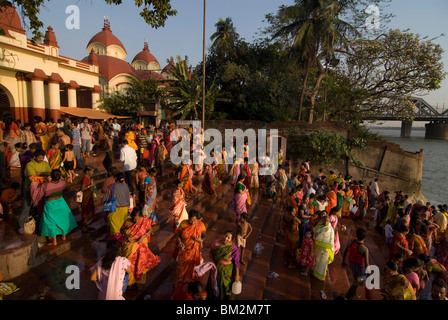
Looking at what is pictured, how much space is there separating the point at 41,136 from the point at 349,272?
8986mm

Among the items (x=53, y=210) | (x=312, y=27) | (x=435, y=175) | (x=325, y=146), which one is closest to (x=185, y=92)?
(x=325, y=146)

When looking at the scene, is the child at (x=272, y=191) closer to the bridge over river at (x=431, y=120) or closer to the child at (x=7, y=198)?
the child at (x=7, y=198)

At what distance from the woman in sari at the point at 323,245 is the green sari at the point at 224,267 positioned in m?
1.96

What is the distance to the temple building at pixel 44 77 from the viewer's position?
531 inches

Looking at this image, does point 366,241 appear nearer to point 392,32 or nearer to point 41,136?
point 41,136

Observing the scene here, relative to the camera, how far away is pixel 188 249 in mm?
3777

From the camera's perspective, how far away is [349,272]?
5.61 metres

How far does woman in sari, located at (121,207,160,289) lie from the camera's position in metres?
3.47

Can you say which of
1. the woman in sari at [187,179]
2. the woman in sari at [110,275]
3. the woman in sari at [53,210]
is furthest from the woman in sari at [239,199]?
the woman in sari at [53,210]

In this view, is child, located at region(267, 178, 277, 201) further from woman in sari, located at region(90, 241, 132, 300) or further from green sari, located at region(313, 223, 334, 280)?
woman in sari, located at region(90, 241, 132, 300)

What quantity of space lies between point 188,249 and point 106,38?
2831 centimetres

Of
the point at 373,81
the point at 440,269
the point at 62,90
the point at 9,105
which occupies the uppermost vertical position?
the point at 373,81

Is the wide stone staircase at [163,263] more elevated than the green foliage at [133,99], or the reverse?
the green foliage at [133,99]
